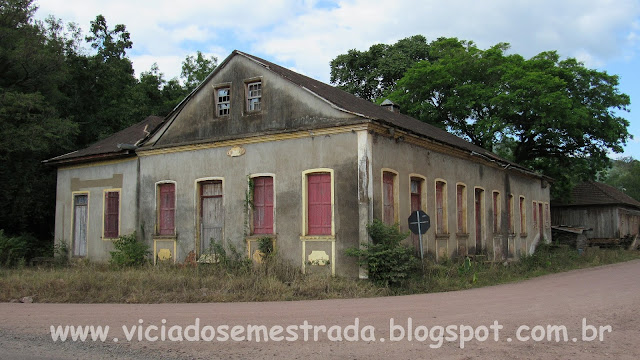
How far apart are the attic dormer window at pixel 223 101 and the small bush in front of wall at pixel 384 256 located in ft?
20.3

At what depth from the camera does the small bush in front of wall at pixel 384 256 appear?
13375mm

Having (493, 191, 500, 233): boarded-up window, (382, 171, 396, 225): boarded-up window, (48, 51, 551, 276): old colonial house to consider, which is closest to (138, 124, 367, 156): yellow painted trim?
(48, 51, 551, 276): old colonial house

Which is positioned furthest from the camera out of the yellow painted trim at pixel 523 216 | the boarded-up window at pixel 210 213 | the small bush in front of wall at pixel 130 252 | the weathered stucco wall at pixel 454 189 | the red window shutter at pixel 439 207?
the yellow painted trim at pixel 523 216

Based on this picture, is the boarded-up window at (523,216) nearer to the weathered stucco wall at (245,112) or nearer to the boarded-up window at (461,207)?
the boarded-up window at (461,207)

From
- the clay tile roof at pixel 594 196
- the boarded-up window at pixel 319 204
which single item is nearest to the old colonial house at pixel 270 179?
the boarded-up window at pixel 319 204

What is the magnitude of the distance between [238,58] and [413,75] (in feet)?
56.7

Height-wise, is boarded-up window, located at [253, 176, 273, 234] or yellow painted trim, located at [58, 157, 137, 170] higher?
yellow painted trim, located at [58, 157, 137, 170]

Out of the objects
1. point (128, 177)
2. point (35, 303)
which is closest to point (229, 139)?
point (128, 177)

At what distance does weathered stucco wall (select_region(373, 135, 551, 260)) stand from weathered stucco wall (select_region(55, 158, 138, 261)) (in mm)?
8800

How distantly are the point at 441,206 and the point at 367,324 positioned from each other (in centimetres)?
A: 1072

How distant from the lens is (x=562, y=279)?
16.8 meters

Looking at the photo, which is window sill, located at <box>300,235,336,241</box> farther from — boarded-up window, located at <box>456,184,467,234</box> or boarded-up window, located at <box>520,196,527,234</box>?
boarded-up window, located at <box>520,196,527,234</box>

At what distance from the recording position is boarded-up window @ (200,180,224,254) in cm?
1708

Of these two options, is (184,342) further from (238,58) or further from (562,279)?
(562,279)
